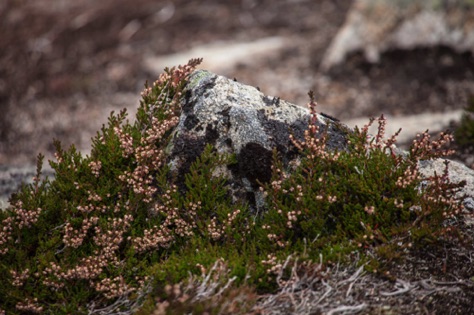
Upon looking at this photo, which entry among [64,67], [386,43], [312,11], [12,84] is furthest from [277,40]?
[12,84]

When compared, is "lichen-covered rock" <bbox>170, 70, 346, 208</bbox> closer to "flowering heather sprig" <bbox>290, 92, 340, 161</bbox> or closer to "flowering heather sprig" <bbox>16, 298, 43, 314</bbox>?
"flowering heather sprig" <bbox>290, 92, 340, 161</bbox>

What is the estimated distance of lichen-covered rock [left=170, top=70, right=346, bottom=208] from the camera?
4.55 m

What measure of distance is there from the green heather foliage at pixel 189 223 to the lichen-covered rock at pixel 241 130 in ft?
0.39

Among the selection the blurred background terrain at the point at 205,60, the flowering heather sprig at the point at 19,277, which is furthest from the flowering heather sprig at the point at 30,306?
the blurred background terrain at the point at 205,60

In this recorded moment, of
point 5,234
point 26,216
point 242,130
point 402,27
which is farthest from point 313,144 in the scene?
point 402,27

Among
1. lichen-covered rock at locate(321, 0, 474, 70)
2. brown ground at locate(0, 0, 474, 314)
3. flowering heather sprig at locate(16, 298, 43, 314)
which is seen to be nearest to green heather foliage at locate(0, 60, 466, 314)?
flowering heather sprig at locate(16, 298, 43, 314)

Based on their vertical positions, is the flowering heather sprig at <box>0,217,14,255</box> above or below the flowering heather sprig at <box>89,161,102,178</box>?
below

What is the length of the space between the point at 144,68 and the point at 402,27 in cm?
662

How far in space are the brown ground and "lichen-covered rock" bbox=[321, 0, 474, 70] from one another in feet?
0.80

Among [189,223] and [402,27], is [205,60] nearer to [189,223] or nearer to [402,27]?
[402,27]

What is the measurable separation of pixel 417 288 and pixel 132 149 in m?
2.66

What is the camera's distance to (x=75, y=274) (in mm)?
3992

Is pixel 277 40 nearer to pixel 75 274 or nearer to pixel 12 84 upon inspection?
pixel 12 84

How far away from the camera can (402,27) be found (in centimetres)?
1160
